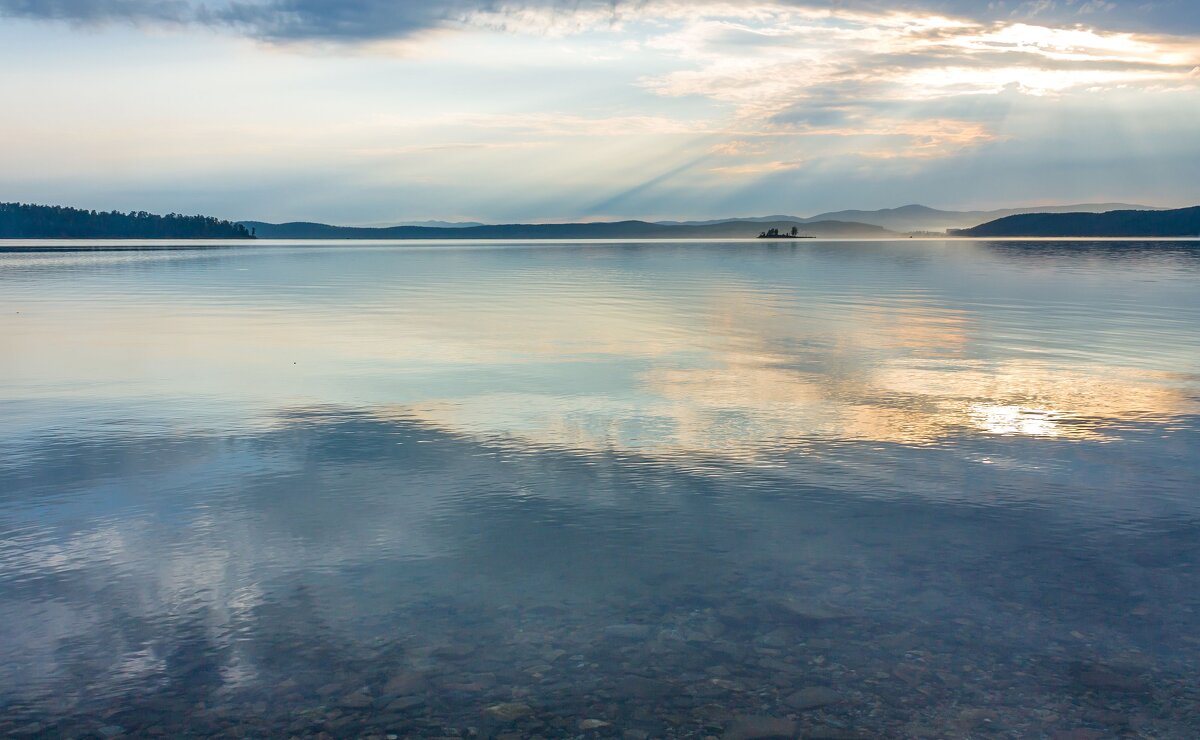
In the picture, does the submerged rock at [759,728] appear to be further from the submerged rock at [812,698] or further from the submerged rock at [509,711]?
the submerged rock at [509,711]

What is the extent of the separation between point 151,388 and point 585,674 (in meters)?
15.1

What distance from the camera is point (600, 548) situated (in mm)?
9688

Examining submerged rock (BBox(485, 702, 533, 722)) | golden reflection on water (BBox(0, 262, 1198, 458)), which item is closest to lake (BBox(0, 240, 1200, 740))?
submerged rock (BBox(485, 702, 533, 722))

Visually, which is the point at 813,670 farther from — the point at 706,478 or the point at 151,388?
the point at 151,388

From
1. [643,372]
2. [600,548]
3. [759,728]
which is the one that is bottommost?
[759,728]

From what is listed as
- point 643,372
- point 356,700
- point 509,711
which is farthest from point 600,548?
point 643,372

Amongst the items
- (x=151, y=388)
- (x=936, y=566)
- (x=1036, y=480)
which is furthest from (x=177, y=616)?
(x=151, y=388)

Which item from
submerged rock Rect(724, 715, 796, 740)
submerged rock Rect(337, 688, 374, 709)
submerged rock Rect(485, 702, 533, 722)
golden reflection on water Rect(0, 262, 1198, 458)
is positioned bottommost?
submerged rock Rect(724, 715, 796, 740)

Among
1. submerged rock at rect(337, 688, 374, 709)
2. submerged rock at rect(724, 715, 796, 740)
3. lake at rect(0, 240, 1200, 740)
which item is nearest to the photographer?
submerged rock at rect(724, 715, 796, 740)

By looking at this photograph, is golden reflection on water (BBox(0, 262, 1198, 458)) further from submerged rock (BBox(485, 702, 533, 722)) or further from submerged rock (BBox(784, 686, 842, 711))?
submerged rock (BBox(485, 702, 533, 722))

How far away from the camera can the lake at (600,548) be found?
671 centimetres

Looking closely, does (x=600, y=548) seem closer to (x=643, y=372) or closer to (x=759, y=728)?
(x=759, y=728)

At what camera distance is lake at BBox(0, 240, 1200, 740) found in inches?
264

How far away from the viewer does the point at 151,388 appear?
1905 centimetres
